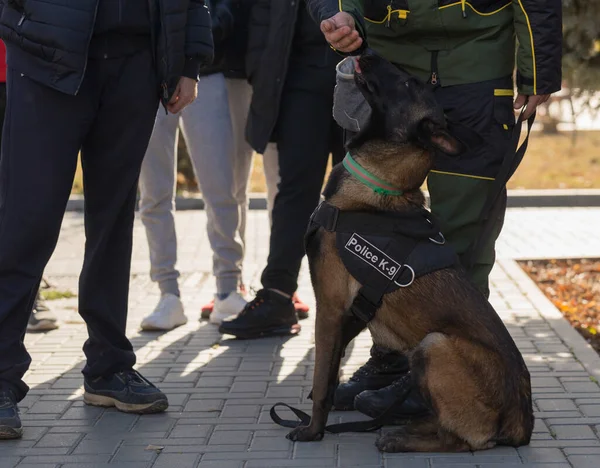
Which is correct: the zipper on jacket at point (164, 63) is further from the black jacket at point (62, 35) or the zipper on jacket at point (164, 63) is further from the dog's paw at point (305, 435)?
the dog's paw at point (305, 435)

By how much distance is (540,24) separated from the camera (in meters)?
4.52

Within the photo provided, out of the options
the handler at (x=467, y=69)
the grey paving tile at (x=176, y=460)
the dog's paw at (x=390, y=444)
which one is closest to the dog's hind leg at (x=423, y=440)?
the dog's paw at (x=390, y=444)

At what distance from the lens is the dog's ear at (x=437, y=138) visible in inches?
159

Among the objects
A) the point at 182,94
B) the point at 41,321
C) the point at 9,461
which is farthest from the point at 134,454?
the point at 41,321

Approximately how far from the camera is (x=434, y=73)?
4730mm

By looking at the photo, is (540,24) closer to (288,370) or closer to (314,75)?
(314,75)

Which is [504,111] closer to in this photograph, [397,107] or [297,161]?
[397,107]

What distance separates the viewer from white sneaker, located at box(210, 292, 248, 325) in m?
6.48

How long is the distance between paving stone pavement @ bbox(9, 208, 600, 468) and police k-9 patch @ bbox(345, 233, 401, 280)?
0.74 metres

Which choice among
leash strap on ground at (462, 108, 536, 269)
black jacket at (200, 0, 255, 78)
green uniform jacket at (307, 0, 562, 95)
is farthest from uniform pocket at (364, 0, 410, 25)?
black jacket at (200, 0, 255, 78)

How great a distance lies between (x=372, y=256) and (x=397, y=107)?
1.97 ft

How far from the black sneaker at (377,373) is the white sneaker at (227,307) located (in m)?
1.60

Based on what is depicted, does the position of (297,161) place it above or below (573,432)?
above

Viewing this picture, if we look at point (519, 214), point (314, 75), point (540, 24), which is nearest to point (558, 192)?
point (519, 214)
